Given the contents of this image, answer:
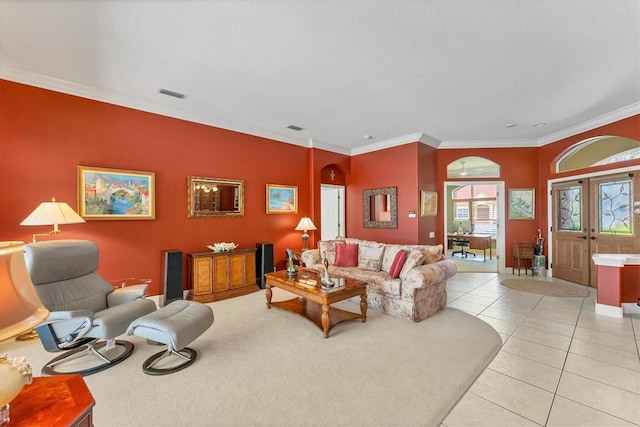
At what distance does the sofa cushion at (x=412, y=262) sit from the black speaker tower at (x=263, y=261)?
8.07 feet

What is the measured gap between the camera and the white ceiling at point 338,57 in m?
2.33

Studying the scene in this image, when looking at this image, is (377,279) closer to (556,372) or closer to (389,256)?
(389,256)

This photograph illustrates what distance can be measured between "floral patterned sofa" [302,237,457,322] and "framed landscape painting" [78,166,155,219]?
9.46 ft

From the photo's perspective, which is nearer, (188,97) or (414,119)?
(188,97)

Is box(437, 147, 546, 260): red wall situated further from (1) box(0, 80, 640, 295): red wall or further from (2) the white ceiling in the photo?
(2) the white ceiling

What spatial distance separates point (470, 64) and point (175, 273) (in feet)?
15.5

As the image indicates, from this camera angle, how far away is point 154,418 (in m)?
1.92

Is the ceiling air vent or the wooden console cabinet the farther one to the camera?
the wooden console cabinet

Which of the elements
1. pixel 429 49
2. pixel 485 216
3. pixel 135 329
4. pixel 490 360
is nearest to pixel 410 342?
pixel 490 360

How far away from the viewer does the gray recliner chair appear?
239 centimetres

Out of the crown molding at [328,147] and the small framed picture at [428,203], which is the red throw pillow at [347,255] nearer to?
the small framed picture at [428,203]

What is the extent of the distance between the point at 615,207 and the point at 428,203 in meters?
2.99

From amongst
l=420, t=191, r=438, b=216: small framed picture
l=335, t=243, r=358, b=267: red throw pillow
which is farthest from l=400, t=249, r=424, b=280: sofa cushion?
l=420, t=191, r=438, b=216: small framed picture

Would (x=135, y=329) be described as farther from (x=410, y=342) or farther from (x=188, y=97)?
(x=188, y=97)
